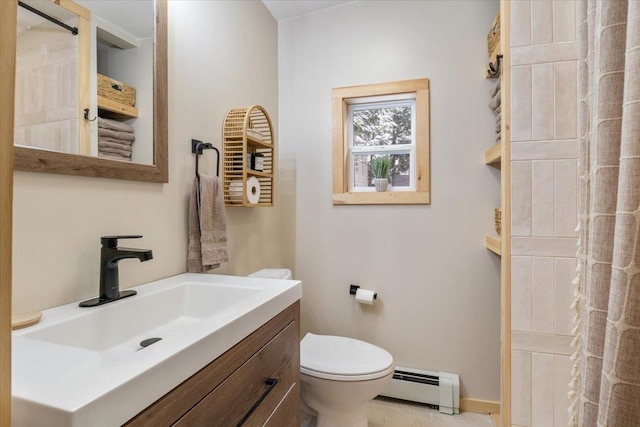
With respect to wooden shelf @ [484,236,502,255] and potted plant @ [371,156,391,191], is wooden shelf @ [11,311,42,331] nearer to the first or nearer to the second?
wooden shelf @ [484,236,502,255]

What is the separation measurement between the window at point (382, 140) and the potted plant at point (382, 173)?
0.05 meters

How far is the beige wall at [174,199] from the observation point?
0.85 m

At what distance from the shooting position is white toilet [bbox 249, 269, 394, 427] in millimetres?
1472

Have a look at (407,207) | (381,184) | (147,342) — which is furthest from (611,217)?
(381,184)

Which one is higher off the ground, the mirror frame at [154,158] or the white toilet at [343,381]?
the mirror frame at [154,158]

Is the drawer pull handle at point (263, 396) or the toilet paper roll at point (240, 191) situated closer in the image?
the drawer pull handle at point (263, 396)

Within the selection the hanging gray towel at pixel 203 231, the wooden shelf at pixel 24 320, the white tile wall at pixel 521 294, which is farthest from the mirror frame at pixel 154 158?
the white tile wall at pixel 521 294

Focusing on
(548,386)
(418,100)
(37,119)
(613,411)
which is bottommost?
(548,386)

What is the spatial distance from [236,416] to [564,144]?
1.42 metres

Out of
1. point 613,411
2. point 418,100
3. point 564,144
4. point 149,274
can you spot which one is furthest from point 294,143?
point 613,411

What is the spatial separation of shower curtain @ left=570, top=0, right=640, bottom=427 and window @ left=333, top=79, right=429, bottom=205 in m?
1.22

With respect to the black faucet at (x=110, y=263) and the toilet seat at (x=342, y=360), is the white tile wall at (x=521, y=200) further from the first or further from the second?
the black faucet at (x=110, y=263)

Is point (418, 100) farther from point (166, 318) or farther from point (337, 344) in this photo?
point (166, 318)

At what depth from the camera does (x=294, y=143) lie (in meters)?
2.29
